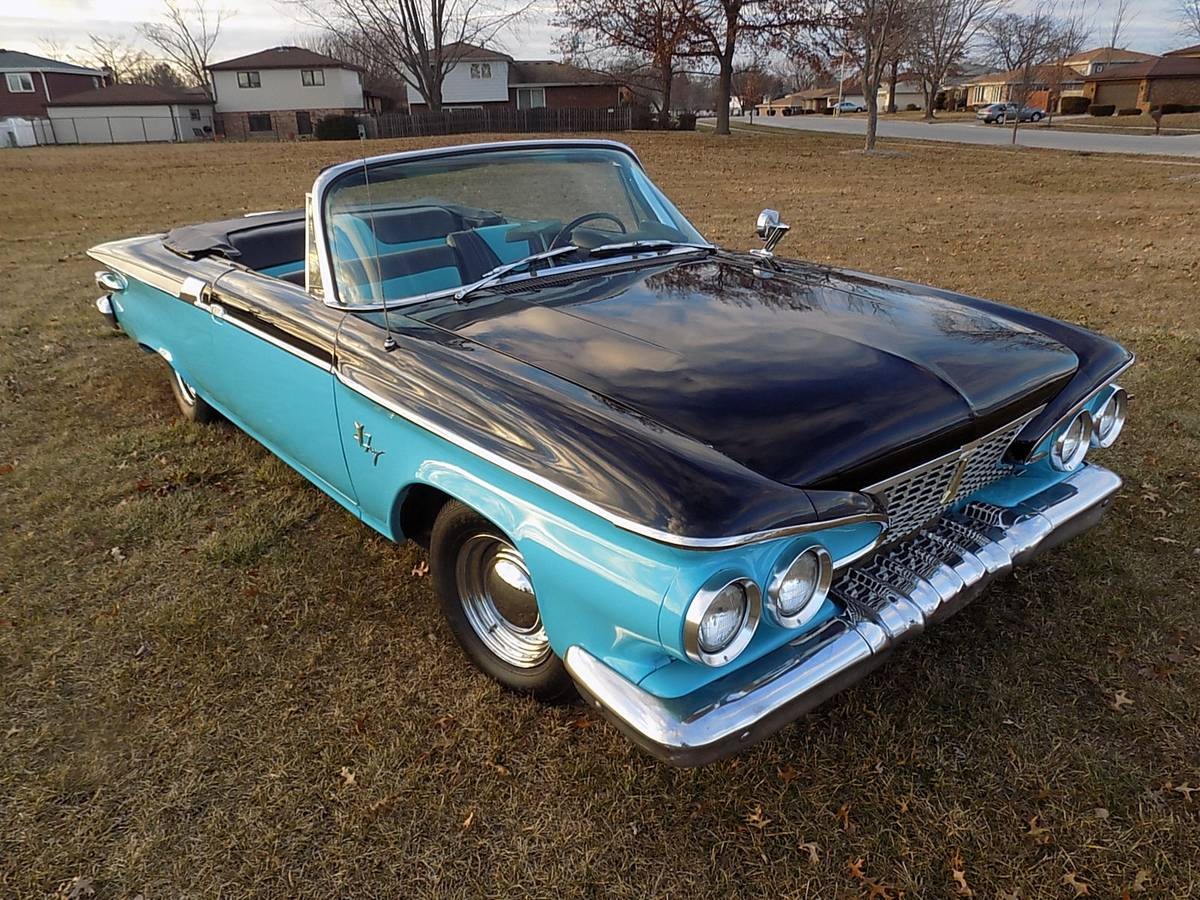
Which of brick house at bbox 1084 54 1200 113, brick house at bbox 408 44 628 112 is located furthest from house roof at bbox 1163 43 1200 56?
brick house at bbox 408 44 628 112

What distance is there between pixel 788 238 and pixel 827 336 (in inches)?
335

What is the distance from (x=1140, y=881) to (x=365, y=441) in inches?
97.5

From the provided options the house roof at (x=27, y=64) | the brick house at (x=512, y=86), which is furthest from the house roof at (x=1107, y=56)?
the house roof at (x=27, y=64)

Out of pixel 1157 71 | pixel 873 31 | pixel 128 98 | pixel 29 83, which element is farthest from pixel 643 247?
pixel 29 83

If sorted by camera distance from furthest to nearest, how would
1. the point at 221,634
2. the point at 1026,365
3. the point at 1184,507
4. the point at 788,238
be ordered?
the point at 788,238
the point at 1184,507
the point at 221,634
the point at 1026,365

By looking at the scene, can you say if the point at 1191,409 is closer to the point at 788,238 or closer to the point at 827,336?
the point at 827,336

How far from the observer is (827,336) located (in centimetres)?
259

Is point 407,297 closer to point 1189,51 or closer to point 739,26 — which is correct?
point 739,26

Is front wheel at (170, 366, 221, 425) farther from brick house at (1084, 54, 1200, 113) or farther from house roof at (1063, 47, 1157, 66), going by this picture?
house roof at (1063, 47, 1157, 66)

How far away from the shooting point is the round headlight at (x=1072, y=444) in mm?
2779

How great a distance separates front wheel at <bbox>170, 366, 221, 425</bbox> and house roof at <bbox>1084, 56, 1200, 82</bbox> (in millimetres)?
63418

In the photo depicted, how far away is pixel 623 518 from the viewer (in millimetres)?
1815

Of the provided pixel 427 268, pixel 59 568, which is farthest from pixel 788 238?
pixel 59 568

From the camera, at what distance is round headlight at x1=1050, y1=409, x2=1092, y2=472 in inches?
109
